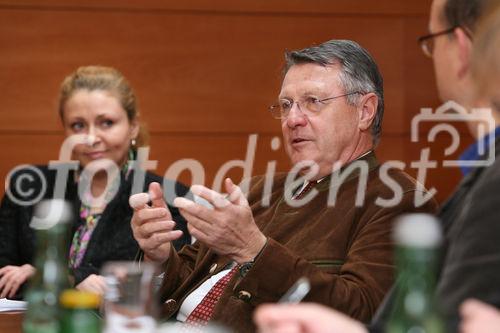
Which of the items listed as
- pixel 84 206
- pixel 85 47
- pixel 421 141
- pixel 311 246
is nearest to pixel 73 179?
pixel 84 206

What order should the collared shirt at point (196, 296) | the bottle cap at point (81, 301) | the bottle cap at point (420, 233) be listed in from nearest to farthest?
the bottle cap at point (420, 233)
the bottle cap at point (81, 301)
the collared shirt at point (196, 296)

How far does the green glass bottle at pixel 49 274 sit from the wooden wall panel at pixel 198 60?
287cm

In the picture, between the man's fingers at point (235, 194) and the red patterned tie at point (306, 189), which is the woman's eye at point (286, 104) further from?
the man's fingers at point (235, 194)

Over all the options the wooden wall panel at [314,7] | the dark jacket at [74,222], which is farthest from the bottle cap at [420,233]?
the wooden wall panel at [314,7]

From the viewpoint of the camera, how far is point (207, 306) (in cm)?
212

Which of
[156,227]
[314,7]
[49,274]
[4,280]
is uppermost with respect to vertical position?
[314,7]

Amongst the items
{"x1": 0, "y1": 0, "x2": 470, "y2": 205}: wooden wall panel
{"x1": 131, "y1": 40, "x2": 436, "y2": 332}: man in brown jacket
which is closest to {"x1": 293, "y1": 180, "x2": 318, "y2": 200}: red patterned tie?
{"x1": 131, "y1": 40, "x2": 436, "y2": 332}: man in brown jacket

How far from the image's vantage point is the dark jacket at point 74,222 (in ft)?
9.77

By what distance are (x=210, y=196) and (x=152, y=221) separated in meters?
0.31

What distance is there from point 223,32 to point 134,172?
1259 mm

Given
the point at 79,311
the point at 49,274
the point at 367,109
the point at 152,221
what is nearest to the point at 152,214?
the point at 152,221

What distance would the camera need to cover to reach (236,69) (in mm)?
4184

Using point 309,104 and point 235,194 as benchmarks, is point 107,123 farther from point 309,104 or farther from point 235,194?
point 235,194

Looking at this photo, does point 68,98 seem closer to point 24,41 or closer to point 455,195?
point 24,41
